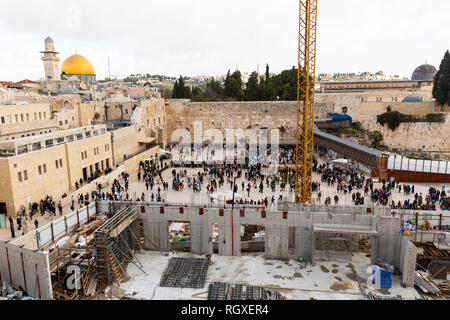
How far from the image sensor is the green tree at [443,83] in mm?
33344

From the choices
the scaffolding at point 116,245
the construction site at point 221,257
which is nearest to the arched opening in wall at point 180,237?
the construction site at point 221,257

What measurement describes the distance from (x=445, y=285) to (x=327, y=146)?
19.6 m

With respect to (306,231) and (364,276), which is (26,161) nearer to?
(306,231)

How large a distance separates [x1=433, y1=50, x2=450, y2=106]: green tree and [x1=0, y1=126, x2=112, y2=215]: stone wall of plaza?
3261cm

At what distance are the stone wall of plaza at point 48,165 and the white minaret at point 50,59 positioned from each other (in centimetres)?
3017

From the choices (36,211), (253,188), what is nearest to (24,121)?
(36,211)

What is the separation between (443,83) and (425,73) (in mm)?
20161

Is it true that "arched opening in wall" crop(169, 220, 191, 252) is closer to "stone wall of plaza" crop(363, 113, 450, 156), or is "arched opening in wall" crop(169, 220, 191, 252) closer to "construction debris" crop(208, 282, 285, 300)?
"construction debris" crop(208, 282, 285, 300)

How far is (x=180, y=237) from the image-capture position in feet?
47.2

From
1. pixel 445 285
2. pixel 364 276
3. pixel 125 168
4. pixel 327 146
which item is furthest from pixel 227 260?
pixel 327 146

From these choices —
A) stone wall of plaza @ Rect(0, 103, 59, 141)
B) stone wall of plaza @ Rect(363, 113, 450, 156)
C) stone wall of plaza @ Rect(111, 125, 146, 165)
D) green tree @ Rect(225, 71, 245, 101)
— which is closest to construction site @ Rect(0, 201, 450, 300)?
stone wall of plaza @ Rect(111, 125, 146, 165)

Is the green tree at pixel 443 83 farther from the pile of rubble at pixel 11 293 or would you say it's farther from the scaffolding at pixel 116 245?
the pile of rubble at pixel 11 293
